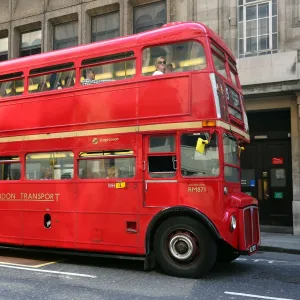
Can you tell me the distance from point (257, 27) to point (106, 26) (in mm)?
6162

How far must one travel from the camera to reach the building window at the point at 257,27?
46.6ft

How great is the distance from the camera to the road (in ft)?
21.0

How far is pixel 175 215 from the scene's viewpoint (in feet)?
25.0

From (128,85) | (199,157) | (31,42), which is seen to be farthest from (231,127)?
(31,42)

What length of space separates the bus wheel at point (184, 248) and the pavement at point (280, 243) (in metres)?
4.45

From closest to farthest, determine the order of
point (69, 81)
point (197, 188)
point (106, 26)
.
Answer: point (197, 188) < point (69, 81) < point (106, 26)

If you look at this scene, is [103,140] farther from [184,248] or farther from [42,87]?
[184,248]

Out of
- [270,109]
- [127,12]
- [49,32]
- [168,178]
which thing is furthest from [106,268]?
[49,32]

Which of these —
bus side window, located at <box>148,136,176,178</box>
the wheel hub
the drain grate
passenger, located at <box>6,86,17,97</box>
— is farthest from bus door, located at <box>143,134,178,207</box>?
passenger, located at <box>6,86,17,97</box>

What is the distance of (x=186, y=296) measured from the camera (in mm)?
6328

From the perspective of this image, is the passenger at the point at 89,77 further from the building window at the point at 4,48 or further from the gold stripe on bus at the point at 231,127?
the building window at the point at 4,48

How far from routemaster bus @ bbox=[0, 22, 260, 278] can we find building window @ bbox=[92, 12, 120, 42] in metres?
8.17

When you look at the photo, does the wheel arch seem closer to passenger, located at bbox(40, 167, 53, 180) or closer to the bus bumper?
the bus bumper

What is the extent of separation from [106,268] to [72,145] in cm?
249
